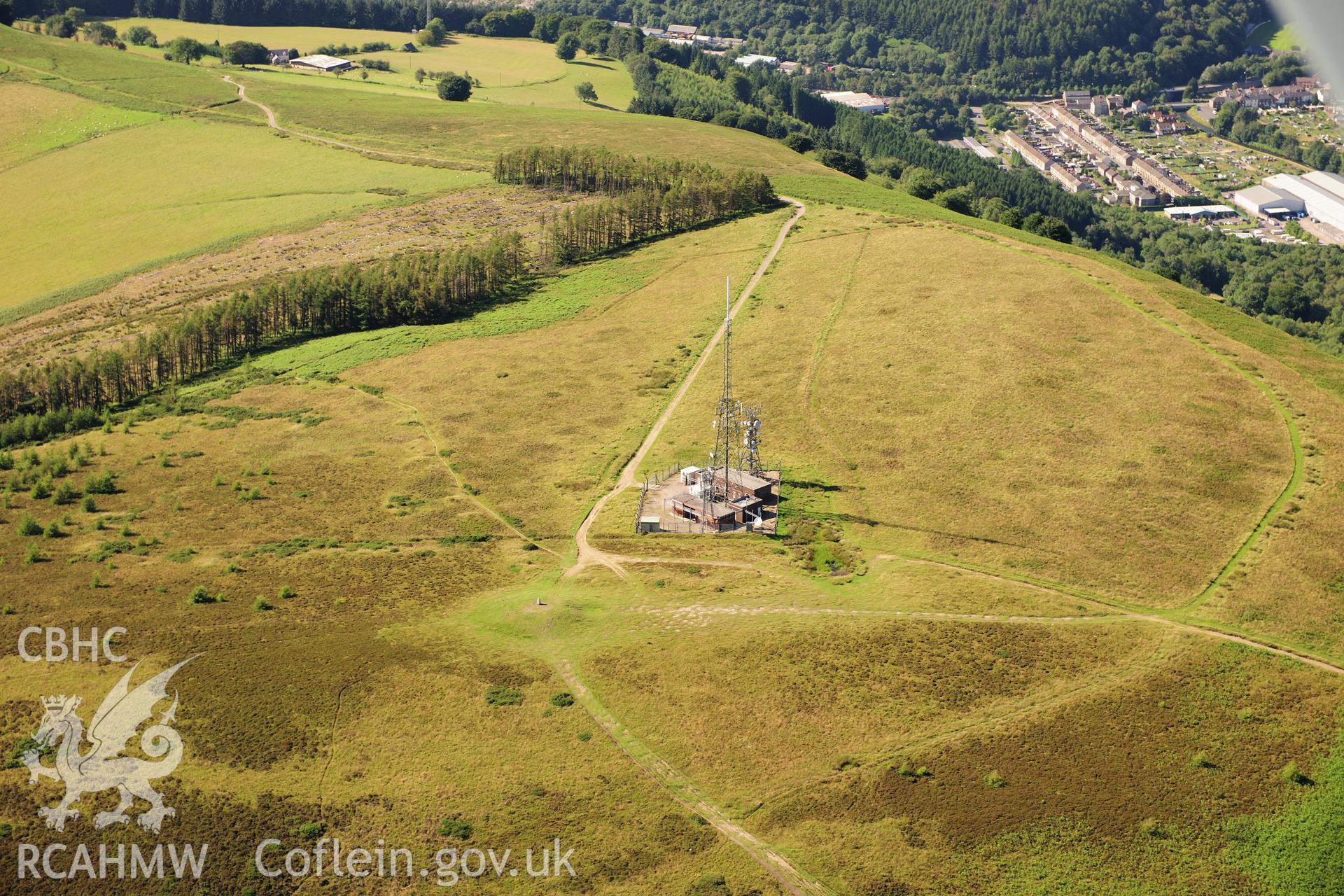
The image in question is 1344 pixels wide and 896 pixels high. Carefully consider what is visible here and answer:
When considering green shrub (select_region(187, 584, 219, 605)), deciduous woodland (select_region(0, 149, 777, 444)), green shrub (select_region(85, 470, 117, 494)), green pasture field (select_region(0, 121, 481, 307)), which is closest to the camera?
green shrub (select_region(187, 584, 219, 605))

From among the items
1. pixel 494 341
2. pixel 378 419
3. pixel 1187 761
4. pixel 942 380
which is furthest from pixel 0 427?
pixel 1187 761

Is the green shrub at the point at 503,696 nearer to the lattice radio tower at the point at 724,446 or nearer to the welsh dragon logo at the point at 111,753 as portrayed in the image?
the welsh dragon logo at the point at 111,753

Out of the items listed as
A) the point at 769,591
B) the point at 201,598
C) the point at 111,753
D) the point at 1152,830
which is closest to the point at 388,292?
the point at 201,598

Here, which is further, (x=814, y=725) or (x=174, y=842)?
(x=814, y=725)

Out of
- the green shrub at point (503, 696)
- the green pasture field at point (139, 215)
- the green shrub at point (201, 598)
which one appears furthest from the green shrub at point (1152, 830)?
the green pasture field at point (139, 215)

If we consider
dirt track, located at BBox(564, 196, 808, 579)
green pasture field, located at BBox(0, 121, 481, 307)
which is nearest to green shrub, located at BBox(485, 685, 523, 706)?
dirt track, located at BBox(564, 196, 808, 579)

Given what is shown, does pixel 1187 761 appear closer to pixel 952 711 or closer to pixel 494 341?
pixel 952 711

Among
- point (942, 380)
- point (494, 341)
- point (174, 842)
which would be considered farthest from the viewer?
point (494, 341)

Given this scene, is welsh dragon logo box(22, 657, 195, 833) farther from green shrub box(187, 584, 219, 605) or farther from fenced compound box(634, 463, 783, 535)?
fenced compound box(634, 463, 783, 535)
